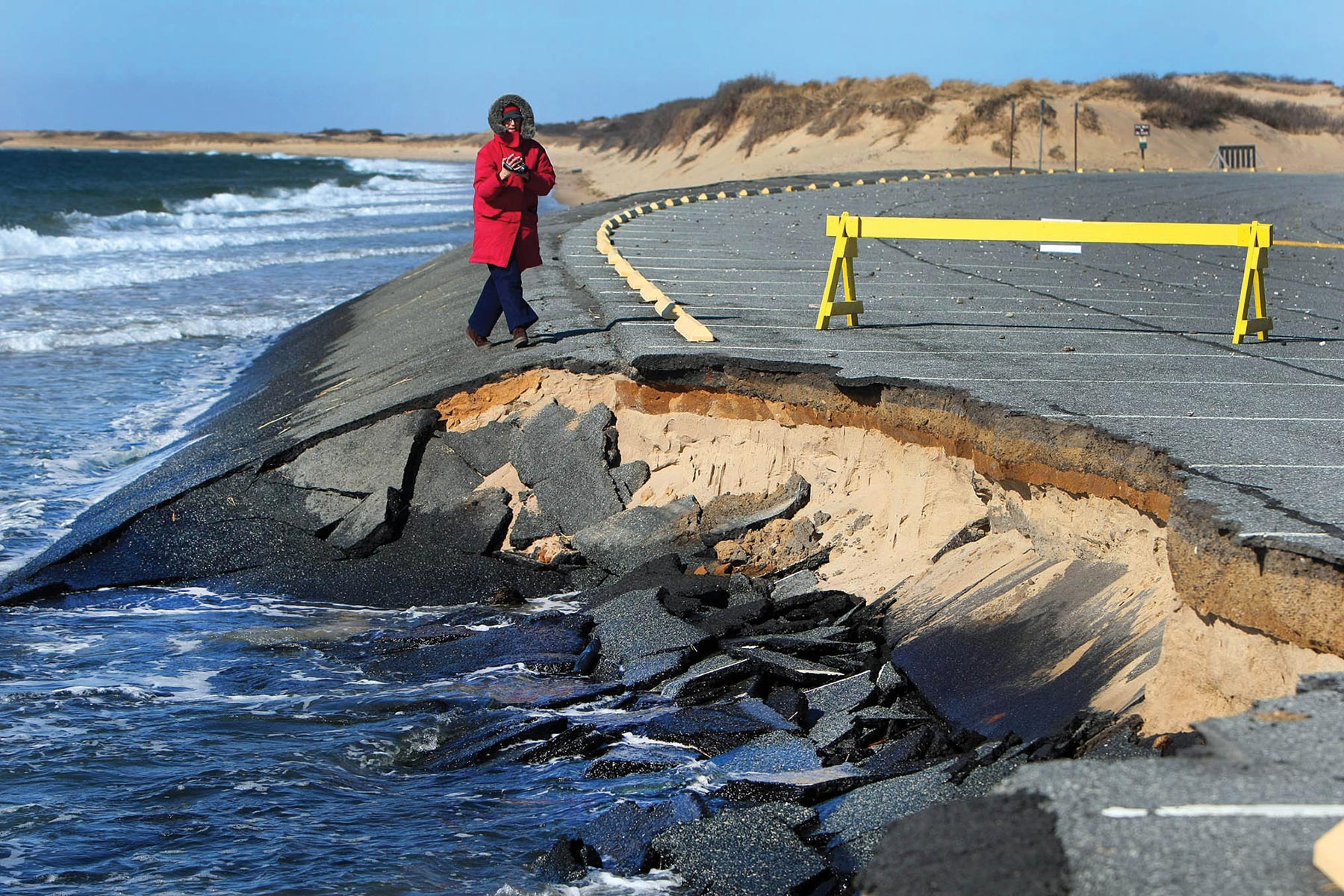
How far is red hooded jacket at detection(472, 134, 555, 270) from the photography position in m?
9.48

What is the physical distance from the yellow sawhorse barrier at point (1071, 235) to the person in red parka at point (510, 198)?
229cm

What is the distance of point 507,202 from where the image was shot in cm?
966

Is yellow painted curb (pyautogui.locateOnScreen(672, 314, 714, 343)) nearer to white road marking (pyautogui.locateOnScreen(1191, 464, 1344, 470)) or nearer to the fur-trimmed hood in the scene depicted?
the fur-trimmed hood

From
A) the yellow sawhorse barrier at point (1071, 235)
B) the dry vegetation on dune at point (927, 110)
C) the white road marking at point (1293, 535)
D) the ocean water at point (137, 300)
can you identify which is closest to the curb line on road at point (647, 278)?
the yellow sawhorse barrier at point (1071, 235)

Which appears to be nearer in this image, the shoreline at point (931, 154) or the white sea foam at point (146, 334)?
the white sea foam at point (146, 334)

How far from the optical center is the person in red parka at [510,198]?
373 inches

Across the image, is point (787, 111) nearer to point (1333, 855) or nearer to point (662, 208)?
point (662, 208)

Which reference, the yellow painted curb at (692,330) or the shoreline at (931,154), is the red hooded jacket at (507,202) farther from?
the shoreline at (931,154)

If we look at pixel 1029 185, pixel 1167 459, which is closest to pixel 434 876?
pixel 1167 459

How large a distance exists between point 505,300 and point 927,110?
49.9m

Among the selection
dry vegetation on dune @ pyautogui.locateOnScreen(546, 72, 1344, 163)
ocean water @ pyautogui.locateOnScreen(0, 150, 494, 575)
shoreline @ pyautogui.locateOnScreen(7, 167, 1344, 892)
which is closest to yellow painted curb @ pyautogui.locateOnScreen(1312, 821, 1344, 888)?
shoreline @ pyautogui.locateOnScreen(7, 167, 1344, 892)

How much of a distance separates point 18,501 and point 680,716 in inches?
282

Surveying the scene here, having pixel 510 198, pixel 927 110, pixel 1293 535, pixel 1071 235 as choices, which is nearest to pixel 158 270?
pixel 510 198

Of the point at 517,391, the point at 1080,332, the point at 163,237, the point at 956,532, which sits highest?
the point at 163,237
